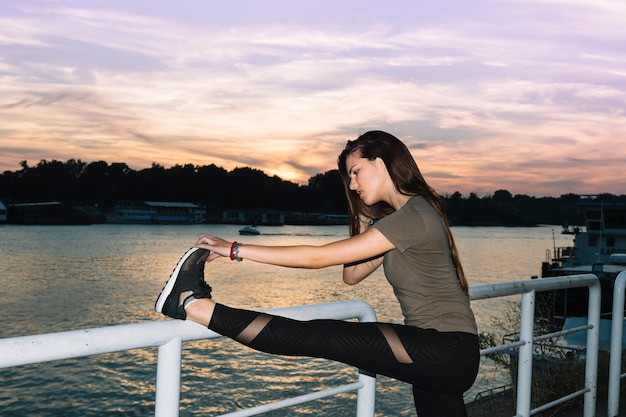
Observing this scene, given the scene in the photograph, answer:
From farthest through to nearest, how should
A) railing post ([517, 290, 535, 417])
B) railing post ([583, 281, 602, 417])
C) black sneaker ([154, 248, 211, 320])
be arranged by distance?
railing post ([583, 281, 602, 417]), railing post ([517, 290, 535, 417]), black sneaker ([154, 248, 211, 320])

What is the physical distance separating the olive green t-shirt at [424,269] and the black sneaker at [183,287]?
0.65 meters

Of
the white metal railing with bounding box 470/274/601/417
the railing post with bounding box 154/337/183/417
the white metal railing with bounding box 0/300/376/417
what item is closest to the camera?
the white metal railing with bounding box 0/300/376/417

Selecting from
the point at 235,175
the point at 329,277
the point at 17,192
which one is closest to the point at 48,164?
the point at 17,192

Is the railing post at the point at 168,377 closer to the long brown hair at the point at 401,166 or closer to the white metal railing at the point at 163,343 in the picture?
the white metal railing at the point at 163,343

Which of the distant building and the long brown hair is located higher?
the long brown hair

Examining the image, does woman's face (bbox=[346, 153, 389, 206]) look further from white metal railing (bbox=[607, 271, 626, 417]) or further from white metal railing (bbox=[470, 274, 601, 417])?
white metal railing (bbox=[607, 271, 626, 417])

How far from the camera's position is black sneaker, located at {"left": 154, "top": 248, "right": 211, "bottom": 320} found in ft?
7.11

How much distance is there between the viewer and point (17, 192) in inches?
5782

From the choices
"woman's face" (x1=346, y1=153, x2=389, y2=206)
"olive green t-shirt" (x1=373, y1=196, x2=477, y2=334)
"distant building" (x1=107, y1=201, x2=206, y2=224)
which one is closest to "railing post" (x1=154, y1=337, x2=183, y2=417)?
"olive green t-shirt" (x1=373, y1=196, x2=477, y2=334)

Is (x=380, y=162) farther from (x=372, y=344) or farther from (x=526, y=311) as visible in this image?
(x=526, y=311)

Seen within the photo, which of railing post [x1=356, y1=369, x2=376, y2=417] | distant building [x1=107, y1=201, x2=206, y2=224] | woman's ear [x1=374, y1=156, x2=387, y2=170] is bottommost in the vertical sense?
distant building [x1=107, y1=201, x2=206, y2=224]

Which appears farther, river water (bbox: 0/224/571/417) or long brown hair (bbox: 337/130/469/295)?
river water (bbox: 0/224/571/417)

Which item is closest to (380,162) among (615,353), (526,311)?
(526,311)

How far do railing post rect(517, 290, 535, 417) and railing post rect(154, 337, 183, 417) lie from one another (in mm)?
2190
